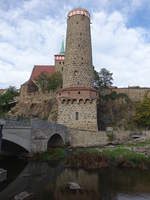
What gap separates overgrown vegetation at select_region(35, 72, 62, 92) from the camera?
51250mm

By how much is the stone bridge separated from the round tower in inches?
400

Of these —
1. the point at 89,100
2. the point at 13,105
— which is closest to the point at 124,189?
the point at 89,100

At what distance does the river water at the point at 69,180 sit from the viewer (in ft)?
49.9

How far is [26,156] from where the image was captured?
2525cm

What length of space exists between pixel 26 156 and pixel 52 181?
7.58 meters

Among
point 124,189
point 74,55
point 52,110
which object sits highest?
point 74,55

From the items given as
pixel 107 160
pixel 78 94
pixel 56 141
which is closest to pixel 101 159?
pixel 107 160

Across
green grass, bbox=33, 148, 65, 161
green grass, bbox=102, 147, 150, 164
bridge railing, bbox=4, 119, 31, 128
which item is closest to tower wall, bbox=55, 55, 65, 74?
green grass, bbox=33, 148, 65, 161

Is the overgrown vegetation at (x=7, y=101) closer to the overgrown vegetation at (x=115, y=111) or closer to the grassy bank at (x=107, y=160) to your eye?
the overgrown vegetation at (x=115, y=111)

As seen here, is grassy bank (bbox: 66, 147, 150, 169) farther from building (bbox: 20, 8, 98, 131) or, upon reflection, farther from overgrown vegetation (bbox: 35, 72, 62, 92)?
overgrown vegetation (bbox: 35, 72, 62, 92)

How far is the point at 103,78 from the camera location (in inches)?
2003

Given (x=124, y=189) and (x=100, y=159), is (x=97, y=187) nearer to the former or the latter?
(x=124, y=189)

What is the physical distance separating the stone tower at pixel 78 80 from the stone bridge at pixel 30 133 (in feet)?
19.8

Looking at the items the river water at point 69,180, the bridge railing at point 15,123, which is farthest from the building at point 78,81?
the river water at point 69,180
